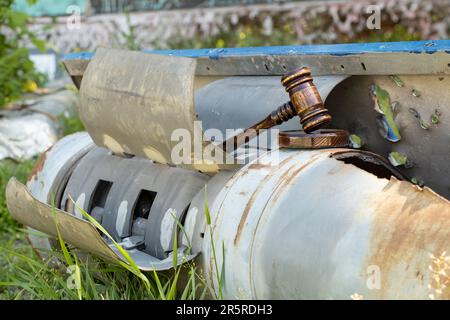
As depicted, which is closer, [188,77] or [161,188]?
[188,77]

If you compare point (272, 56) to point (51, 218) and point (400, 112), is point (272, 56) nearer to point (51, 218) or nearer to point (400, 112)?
point (400, 112)

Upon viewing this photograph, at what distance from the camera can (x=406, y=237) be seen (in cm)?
193

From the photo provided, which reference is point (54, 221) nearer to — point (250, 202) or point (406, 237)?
point (250, 202)

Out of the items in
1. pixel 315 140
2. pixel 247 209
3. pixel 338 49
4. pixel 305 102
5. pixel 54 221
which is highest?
pixel 338 49

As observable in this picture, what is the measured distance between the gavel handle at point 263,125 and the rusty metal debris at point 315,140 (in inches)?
2.6

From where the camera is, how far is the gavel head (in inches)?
92.4

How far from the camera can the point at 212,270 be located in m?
2.26

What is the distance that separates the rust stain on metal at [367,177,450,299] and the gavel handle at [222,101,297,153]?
0.52 metres

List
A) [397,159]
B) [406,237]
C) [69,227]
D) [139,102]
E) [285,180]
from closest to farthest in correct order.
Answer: [406,237], [285,180], [69,227], [139,102], [397,159]

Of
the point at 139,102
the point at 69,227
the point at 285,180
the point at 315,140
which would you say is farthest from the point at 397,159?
the point at 69,227

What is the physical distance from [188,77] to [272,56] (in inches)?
27.4

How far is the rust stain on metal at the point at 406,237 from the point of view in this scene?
6.25 ft

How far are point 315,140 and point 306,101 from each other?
12 cm
